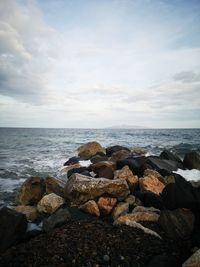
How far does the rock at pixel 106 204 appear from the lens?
6340 mm

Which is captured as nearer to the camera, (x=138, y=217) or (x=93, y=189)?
(x=138, y=217)

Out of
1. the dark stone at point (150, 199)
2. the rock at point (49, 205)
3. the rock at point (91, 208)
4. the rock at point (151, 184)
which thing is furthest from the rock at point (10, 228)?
the rock at point (151, 184)

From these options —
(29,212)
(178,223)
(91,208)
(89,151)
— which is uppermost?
(89,151)

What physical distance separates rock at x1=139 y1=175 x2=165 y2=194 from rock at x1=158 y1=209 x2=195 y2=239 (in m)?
2.68

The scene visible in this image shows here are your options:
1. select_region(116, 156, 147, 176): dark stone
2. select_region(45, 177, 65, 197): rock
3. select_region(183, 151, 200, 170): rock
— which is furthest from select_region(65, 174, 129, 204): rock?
select_region(183, 151, 200, 170): rock

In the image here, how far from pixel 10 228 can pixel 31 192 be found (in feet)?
9.47

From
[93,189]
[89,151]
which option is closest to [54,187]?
[93,189]

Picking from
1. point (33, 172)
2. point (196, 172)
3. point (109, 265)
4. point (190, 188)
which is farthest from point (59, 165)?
point (109, 265)

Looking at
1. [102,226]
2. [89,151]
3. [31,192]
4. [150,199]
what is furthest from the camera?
[89,151]

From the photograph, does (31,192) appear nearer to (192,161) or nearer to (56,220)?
(56,220)

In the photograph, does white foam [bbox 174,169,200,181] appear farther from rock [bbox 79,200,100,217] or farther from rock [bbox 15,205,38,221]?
rock [bbox 15,205,38,221]

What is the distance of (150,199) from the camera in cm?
676

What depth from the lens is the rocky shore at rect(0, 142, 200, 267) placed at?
12.6 ft

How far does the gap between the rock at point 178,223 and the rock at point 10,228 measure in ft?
10.4
